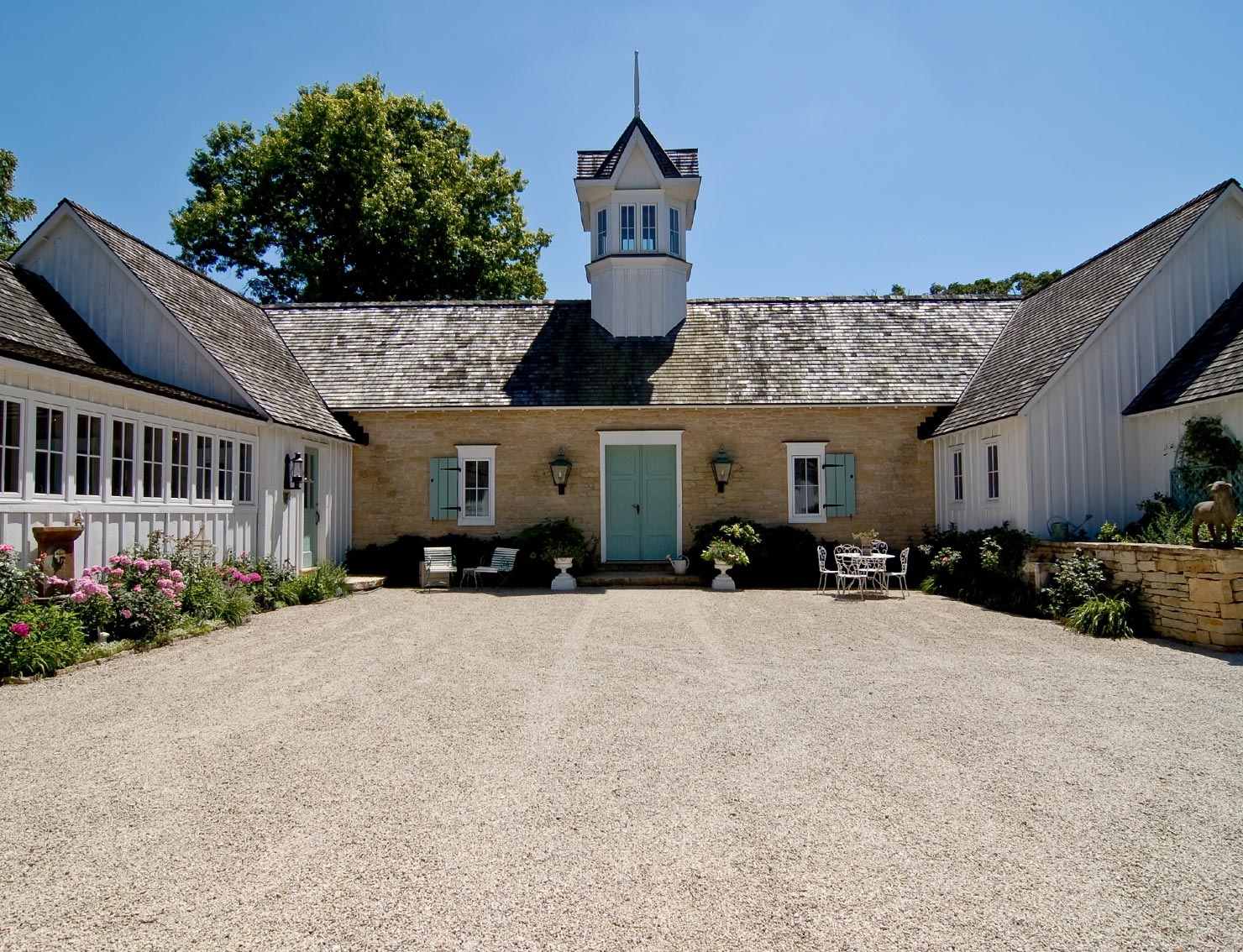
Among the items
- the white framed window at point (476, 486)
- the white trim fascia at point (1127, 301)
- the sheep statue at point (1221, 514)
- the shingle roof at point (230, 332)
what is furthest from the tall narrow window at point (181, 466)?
the sheep statue at point (1221, 514)

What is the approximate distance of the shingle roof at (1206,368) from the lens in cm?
1164

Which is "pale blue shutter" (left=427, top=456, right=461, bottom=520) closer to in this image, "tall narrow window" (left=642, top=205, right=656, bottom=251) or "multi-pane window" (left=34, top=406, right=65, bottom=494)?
"tall narrow window" (left=642, top=205, right=656, bottom=251)

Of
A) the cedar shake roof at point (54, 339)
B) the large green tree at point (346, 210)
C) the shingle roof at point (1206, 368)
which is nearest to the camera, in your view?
the cedar shake roof at point (54, 339)

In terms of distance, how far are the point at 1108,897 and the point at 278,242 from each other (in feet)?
101

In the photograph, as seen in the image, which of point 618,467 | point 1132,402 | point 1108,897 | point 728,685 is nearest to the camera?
point 1108,897

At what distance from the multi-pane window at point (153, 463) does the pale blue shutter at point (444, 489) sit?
20.1ft

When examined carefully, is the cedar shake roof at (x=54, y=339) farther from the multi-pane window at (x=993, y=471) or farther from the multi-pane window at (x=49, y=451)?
the multi-pane window at (x=993, y=471)

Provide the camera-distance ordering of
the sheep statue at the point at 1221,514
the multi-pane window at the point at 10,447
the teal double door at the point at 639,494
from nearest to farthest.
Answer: the multi-pane window at the point at 10,447, the sheep statue at the point at 1221,514, the teal double door at the point at 639,494

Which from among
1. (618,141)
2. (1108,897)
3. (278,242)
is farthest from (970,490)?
(278,242)

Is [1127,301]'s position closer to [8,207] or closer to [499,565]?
[499,565]

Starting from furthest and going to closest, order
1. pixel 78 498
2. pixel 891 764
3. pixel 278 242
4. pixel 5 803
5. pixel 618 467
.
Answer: pixel 278 242 → pixel 618 467 → pixel 78 498 → pixel 891 764 → pixel 5 803

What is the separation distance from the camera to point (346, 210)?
28188 millimetres

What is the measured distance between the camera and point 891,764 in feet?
16.9

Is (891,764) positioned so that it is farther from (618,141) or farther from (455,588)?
(618,141)
